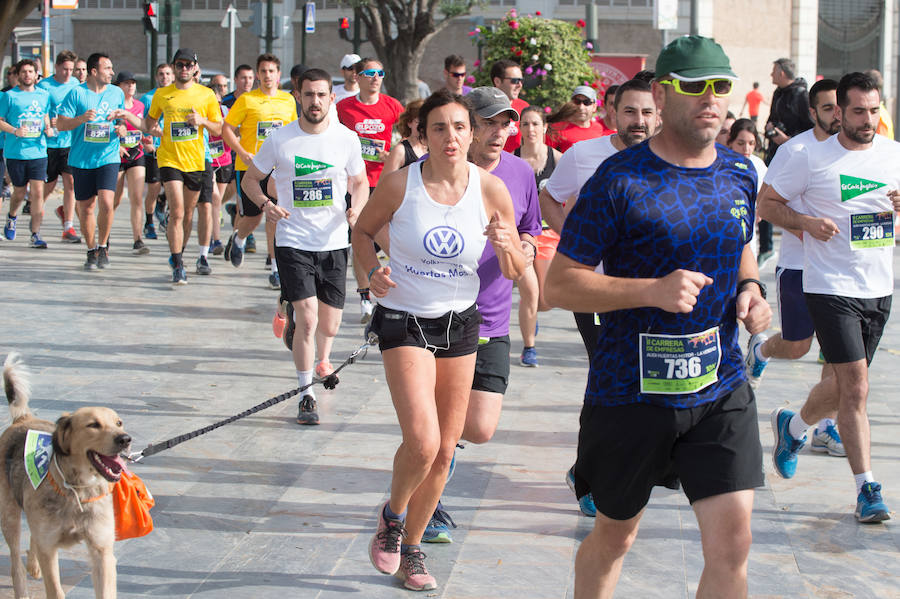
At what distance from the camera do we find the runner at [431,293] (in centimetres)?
482

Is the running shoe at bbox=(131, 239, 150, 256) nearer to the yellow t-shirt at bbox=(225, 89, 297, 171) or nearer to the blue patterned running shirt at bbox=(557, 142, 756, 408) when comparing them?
the yellow t-shirt at bbox=(225, 89, 297, 171)

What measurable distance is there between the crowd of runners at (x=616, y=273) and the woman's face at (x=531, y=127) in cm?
1

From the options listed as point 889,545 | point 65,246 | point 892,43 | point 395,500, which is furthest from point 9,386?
point 892,43

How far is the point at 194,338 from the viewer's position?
1000 centimetres

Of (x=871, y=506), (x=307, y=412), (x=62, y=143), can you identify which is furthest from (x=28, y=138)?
(x=871, y=506)

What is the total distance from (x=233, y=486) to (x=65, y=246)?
400 inches

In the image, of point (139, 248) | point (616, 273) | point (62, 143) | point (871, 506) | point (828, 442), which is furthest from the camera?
point (62, 143)

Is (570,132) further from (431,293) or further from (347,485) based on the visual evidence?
(431,293)

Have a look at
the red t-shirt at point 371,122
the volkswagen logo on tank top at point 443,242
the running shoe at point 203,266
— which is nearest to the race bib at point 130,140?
the running shoe at point 203,266

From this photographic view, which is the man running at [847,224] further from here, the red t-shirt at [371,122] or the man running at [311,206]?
the red t-shirt at [371,122]

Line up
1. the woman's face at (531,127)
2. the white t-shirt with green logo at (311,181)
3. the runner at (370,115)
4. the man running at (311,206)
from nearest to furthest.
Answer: the man running at (311,206) → the white t-shirt with green logo at (311,181) → the woman's face at (531,127) → the runner at (370,115)

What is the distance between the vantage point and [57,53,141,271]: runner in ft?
43.3

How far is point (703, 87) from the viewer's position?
11.9 feet

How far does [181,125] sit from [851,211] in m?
8.46
